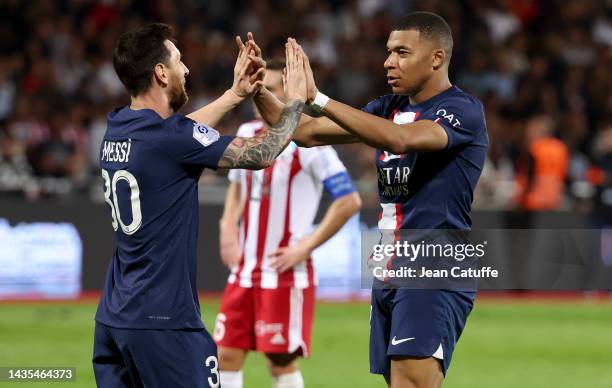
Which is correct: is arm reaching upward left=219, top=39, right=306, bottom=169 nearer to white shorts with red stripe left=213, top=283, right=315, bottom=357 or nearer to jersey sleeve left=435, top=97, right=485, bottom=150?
jersey sleeve left=435, top=97, right=485, bottom=150

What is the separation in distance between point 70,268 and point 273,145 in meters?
9.57

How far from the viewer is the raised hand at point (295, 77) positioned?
5.55m

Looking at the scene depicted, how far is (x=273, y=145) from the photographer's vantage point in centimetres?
536

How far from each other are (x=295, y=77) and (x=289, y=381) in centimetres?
293

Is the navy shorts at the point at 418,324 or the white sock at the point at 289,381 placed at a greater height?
the navy shorts at the point at 418,324

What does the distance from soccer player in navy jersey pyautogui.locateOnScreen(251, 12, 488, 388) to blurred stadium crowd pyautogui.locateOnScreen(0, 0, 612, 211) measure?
9.43 m

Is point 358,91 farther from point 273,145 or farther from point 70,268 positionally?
point 273,145

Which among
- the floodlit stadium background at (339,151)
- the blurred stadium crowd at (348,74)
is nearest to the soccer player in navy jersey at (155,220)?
the floodlit stadium background at (339,151)

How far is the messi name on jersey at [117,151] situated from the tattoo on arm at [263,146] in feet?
1.40

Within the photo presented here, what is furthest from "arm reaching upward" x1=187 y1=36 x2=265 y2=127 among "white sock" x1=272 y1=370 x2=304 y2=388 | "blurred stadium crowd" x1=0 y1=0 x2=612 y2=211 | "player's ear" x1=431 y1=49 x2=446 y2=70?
"blurred stadium crowd" x1=0 y1=0 x2=612 y2=211

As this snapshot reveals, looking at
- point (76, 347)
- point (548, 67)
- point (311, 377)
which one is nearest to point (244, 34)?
point (548, 67)

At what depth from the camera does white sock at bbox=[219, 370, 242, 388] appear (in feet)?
25.2

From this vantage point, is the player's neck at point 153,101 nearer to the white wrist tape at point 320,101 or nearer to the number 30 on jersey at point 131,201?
the number 30 on jersey at point 131,201

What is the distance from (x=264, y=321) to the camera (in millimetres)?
7801
